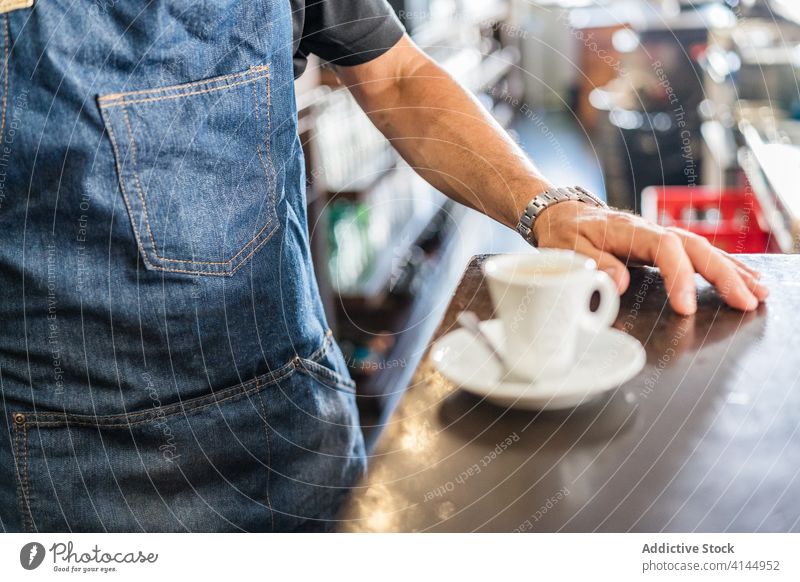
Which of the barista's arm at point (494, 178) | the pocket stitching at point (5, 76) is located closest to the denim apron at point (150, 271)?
the pocket stitching at point (5, 76)

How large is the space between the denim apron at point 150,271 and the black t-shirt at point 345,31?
79 mm

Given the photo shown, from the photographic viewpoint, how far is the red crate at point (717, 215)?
1.61 meters

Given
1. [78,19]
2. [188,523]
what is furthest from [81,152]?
[188,523]

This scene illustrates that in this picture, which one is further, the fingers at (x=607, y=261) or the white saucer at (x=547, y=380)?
the fingers at (x=607, y=261)

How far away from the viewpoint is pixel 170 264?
0.50 meters

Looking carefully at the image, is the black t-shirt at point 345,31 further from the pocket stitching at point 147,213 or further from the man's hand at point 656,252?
the man's hand at point 656,252

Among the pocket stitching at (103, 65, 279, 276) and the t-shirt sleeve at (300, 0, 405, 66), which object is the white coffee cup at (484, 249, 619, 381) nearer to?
the pocket stitching at (103, 65, 279, 276)

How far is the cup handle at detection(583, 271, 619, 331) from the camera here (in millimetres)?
471

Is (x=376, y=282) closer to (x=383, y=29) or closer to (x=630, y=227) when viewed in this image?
(x=383, y=29)

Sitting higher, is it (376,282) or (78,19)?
(78,19)

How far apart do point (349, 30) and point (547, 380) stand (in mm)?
371

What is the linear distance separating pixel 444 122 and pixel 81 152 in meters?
0.30

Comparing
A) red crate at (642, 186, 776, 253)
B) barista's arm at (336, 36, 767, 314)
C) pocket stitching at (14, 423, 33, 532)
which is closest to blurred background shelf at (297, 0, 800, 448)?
red crate at (642, 186, 776, 253)
